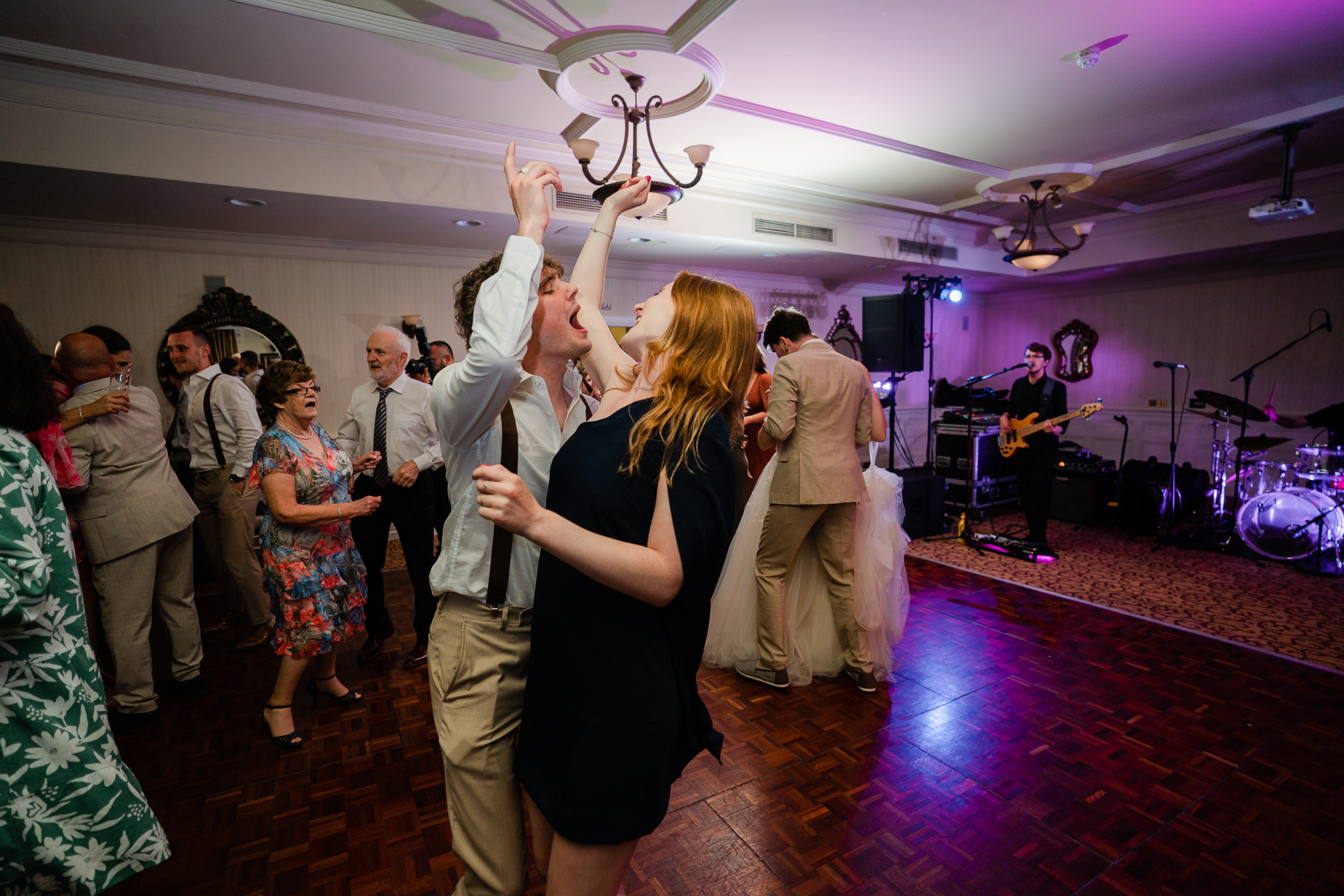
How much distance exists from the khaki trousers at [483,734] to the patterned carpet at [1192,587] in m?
4.04

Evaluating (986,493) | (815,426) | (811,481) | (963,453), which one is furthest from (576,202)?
(986,493)

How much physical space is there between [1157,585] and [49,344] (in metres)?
8.11

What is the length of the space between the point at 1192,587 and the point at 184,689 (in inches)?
237

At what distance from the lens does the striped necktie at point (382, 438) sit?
3.14m

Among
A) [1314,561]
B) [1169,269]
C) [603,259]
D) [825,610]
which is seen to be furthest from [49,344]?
[1169,269]

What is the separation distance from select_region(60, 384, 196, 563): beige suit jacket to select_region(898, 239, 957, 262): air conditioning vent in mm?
6453

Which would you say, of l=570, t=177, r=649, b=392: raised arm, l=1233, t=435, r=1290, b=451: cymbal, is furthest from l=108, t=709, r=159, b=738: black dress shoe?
l=1233, t=435, r=1290, b=451: cymbal

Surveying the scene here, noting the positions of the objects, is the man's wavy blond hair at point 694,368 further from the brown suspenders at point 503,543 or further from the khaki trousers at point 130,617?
the khaki trousers at point 130,617

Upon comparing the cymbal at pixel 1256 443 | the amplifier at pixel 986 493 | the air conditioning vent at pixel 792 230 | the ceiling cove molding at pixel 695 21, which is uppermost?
the ceiling cove molding at pixel 695 21

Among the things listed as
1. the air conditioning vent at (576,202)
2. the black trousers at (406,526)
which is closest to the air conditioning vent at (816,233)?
the air conditioning vent at (576,202)

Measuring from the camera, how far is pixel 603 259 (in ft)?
4.74

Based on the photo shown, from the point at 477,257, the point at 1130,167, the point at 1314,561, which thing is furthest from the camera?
the point at 477,257

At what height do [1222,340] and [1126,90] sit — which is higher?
[1126,90]

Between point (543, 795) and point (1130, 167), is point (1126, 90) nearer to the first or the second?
point (1130, 167)
